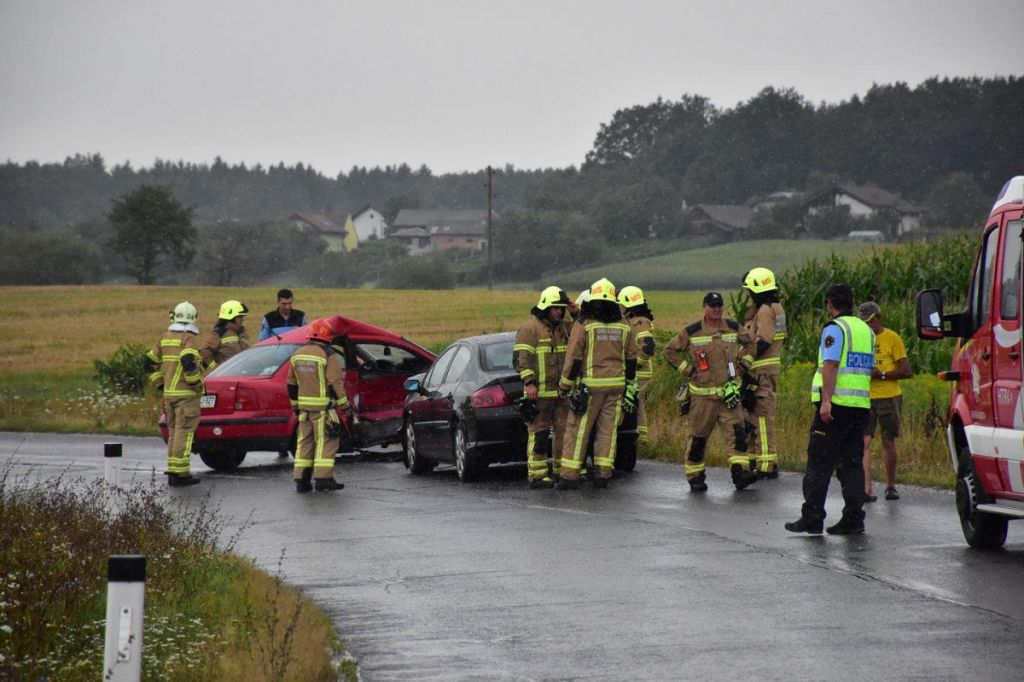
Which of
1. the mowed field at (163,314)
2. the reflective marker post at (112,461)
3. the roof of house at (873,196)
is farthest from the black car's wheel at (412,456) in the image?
the roof of house at (873,196)

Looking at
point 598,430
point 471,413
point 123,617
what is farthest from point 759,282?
point 123,617

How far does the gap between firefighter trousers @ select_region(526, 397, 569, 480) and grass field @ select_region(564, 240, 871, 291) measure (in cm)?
5571

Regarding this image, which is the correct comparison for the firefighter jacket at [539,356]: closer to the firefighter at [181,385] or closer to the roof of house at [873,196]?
the firefighter at [181,385]

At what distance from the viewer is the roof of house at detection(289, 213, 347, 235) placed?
158 meters

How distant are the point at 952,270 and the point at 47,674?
895 inches

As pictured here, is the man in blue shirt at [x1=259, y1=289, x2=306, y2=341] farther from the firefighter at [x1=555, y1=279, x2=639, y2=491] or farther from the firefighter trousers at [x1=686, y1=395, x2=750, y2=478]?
the firefighter trousers at [x1=686, y1=395, x2=750, y2=478]

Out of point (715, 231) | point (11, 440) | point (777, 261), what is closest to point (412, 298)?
point (777, 261)

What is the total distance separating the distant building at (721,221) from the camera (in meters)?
96.1

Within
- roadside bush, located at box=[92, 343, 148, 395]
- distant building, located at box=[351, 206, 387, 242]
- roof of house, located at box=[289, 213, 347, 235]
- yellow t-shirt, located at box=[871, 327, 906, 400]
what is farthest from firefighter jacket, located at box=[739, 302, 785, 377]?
distant building, located at box=[351, 206, 387, 242]

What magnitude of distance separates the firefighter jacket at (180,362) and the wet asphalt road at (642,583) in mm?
2326

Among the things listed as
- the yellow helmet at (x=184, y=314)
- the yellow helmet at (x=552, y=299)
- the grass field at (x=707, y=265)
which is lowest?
the yellow helmet at (x=184, y=314)

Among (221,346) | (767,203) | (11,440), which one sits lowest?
(11,440)

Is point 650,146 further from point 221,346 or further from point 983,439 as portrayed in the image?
point 983,439

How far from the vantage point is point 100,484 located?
13.1 metres
